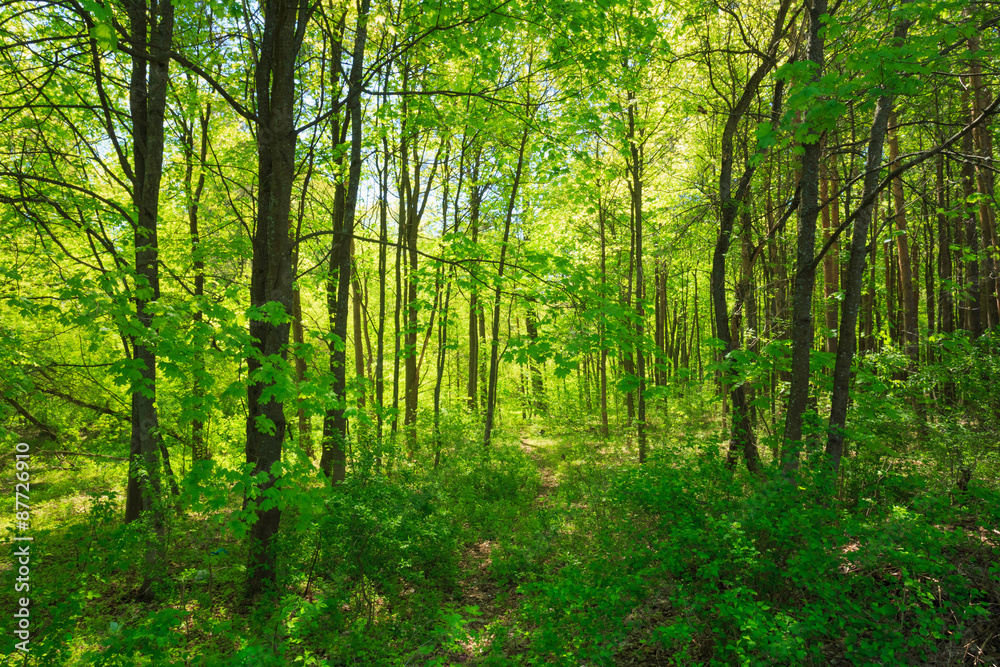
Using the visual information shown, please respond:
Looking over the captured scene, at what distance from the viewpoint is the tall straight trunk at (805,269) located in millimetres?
5742

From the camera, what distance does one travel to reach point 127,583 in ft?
20.2

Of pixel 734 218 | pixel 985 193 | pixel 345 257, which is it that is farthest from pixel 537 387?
pixel 985 193

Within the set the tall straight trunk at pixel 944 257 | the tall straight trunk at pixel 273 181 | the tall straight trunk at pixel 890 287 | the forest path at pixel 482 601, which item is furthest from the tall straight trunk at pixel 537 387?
the tall straight trunk at pixel 273 181

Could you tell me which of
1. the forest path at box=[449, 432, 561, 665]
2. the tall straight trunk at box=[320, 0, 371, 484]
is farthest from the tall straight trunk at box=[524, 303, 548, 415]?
the forest path at box=[449, 432, 561, 665]

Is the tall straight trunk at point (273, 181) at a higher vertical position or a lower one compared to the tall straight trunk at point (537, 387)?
higher

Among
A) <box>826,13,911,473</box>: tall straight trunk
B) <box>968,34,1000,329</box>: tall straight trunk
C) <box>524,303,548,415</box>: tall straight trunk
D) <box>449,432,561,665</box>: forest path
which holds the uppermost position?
<box>968,34,1000,329</box>: tall straight trunk

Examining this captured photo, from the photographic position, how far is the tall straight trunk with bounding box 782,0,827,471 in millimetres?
5742

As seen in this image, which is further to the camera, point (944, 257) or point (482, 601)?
point (944, 257)

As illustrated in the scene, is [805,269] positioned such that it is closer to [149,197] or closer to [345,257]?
[345,257]

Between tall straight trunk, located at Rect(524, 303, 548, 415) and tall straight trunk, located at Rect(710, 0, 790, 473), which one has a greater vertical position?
tall straight trunk, located at Rect(710, 0, 790, 473)

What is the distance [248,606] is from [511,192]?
399 inches

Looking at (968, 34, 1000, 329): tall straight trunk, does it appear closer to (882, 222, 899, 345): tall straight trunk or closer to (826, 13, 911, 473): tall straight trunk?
(882, 222, 899, 345): tall straight trunk

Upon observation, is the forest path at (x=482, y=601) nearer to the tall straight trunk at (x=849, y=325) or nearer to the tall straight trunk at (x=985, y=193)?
the tall straight trunk at (x=849, y=325)

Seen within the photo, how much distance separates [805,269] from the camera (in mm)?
5863
